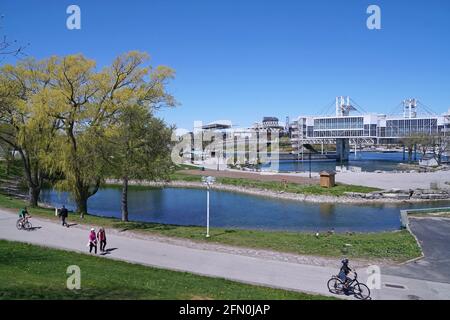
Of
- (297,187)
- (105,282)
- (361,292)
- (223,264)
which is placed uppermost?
(297,187)

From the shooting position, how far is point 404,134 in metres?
133

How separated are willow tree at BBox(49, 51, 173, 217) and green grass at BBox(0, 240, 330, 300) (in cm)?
1236

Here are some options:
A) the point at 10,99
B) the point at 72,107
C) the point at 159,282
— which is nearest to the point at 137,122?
the point at 72,107

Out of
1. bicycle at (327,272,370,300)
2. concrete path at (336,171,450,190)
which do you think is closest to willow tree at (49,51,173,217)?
bicycle at (327,272,370,300)

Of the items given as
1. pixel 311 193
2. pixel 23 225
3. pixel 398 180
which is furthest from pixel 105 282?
pixel 398 180

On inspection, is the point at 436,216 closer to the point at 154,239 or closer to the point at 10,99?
the point at 154,239

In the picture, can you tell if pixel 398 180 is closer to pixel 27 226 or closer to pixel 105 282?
pixel 27 226

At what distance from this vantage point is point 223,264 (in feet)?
58.0

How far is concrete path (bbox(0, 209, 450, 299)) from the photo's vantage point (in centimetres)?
1490

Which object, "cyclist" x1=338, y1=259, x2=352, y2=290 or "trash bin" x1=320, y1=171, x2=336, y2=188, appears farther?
"trash bin" x1=320, y1=171, x2=336, y2=188

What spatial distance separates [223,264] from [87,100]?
19347 millimetres

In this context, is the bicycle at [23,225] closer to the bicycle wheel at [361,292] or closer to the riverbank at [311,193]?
the bicycle wheel at [361,292]

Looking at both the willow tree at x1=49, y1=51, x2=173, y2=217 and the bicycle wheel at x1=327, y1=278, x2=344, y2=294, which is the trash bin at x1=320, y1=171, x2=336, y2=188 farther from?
the bicycle wheel at x1=327, y1=278, x2=344, y2=294

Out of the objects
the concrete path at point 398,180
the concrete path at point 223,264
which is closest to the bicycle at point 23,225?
the concrete path at point 223,264
